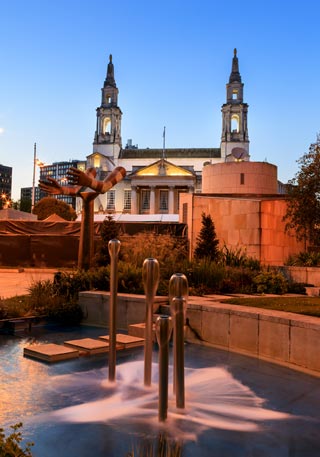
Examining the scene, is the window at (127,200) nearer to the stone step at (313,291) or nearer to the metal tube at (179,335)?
the stone step at (313,291)

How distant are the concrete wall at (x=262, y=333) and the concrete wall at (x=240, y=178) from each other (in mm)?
16963

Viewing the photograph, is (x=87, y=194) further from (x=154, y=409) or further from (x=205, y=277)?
(x=154, y=409)

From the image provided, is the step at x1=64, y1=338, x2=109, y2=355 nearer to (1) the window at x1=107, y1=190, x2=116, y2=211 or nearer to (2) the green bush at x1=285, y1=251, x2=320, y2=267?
(2) the green bush at x1=285, y1=251, x2=320, y2=267

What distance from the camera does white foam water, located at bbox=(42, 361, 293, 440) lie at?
3697mm

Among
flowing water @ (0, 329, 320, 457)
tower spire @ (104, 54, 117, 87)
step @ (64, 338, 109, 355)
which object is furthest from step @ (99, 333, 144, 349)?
tower spire @ (104, 54, 117, 87)

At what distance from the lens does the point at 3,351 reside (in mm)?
6121

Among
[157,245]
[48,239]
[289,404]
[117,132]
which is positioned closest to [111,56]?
[117,132]

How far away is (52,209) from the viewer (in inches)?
1432

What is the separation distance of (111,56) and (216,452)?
404 feet

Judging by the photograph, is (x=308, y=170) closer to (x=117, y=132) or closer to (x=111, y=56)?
(x=117, y=132)

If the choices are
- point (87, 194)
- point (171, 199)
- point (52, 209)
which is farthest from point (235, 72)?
point (87, 194)

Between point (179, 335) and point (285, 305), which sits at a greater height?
point (179, 335)

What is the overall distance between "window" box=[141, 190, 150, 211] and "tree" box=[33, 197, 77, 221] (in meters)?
50.5

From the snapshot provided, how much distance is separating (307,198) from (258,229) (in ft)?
7.75
